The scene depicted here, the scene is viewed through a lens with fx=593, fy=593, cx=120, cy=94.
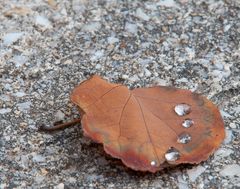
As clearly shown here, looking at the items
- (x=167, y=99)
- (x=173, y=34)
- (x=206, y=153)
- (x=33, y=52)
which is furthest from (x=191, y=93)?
(x=33, y=52)

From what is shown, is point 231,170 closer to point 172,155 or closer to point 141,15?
point 172,155

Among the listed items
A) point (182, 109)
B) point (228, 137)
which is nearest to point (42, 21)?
point (182, 109)

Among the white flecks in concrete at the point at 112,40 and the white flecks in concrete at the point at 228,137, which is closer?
the white flecks in concrete at the point at 228,137

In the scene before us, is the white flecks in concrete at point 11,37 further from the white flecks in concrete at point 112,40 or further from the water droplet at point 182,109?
the water droplet at point 182,109

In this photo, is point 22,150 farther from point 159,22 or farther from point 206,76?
point 159,22

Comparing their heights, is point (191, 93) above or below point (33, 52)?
above

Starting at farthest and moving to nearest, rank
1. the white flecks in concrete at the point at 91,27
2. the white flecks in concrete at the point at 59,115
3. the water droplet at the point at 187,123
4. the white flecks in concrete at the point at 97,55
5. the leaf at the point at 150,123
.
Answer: the white flecks in concrete at the point at 91,27 < the white flecks in concrete at the point at 97,55 < the white flecks in concrete at the point at 59,115 < the water droplet at the point at 187,123 < the leaf at the point at 150,123

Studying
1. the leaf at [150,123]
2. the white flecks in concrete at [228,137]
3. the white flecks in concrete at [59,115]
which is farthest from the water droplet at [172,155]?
the white flecks in concrete at [59,115]
